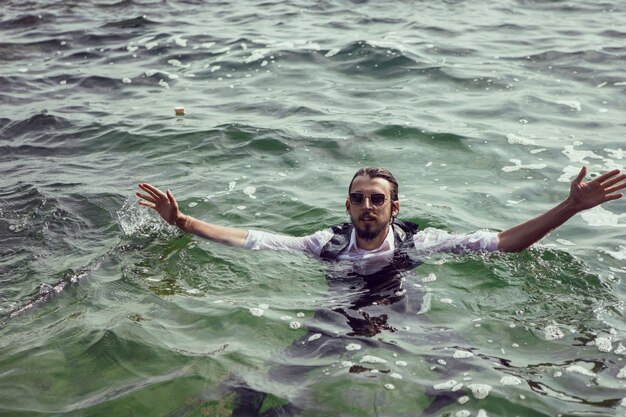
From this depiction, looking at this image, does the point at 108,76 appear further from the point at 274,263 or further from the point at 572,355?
the point at 572,355

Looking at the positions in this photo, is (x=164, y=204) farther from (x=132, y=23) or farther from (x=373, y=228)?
(x=132, y=23)

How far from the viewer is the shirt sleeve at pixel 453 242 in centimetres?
757

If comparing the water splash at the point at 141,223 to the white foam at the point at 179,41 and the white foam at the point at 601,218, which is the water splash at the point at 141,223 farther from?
the white foam at the point at 179,41

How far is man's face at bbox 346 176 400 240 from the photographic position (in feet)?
24.6

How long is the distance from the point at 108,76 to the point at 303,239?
8812 mm

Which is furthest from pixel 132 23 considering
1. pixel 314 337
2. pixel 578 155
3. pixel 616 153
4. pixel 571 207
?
pixel 571 207

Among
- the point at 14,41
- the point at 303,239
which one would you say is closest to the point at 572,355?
the point at 303,239

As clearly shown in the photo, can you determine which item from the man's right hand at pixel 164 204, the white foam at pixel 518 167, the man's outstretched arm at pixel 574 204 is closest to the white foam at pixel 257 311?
the man's right hand at pixel 164 204

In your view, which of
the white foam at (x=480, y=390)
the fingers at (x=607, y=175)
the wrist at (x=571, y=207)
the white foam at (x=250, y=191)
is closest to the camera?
the white foam at (x=480, y=390)

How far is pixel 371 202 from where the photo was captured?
7.50m

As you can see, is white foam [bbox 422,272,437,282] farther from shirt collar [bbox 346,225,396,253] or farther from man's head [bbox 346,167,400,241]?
man's head [bbox 346,167,400,241]

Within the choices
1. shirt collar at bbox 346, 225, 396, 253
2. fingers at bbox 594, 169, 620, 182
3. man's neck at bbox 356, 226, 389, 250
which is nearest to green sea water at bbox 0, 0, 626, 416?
shirt collar at bbox 346, 225, 396, 253

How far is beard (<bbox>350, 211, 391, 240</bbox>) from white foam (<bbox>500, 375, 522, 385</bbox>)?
2.17m

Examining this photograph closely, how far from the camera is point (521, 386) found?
571cm
